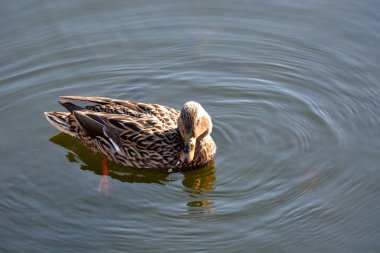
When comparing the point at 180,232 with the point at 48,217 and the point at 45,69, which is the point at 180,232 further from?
the point at 45,69

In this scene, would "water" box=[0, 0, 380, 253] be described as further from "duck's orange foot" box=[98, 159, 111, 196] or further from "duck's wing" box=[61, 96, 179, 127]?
"duck's wing" box=[61, 96, 179, 127]

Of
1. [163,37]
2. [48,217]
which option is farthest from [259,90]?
[48,217]

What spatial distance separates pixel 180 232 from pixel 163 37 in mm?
4631

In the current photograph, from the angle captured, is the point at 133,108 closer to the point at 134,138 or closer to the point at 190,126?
the point at 134,138

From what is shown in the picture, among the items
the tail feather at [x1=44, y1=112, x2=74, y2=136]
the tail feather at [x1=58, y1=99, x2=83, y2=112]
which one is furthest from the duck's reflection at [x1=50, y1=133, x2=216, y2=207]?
the tail feather at [x1=58, y1=99, x2=83, y2=112]

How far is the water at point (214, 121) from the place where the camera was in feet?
30.2

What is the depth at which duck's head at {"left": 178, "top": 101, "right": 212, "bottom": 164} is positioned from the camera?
10.1 m

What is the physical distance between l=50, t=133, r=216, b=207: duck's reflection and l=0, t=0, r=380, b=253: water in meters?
0.03

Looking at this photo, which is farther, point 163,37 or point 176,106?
point 163,37

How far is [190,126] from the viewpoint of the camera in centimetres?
1009

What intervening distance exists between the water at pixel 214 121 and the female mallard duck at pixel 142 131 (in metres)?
0.21

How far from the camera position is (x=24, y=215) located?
959 cm

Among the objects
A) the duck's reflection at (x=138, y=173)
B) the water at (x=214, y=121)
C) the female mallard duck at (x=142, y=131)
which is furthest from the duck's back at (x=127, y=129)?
the water at (x=214, y=121)

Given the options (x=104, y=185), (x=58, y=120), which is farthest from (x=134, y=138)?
(x=58, y=120)
